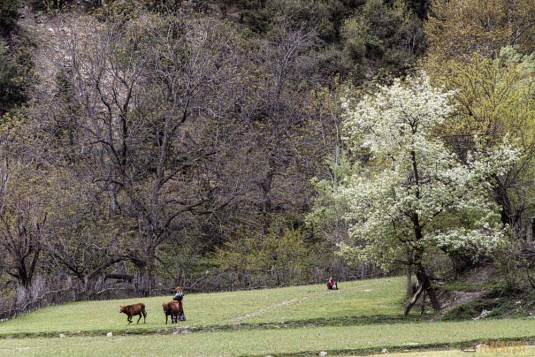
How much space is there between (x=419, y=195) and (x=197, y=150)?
27.5 meters

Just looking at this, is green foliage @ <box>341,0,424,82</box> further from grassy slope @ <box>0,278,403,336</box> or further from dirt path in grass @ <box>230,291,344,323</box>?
dirt path in grass @ <box>230,291,344,323</box>

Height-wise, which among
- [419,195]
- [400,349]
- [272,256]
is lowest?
[400,349]

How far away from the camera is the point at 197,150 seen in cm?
5078

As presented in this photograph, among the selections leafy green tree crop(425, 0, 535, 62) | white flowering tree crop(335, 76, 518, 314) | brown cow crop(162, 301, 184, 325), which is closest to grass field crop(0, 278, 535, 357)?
brown cow crop(162, 301, 184, 325)

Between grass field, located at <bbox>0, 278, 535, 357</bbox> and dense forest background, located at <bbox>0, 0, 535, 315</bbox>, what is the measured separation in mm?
5038

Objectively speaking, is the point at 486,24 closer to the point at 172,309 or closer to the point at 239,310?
the point at 239,310

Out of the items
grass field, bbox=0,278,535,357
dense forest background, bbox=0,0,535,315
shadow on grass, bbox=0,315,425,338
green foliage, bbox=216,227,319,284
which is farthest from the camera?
green foliage, bbox=216,227,319,284

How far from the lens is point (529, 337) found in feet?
62.8

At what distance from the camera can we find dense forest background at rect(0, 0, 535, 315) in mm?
35438

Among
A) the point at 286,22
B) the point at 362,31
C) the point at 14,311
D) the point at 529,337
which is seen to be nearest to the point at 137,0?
the point at 286,22

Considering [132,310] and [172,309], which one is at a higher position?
[132,310]

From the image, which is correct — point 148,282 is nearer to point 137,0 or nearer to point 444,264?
point 444,264

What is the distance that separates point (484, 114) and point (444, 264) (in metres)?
9.47

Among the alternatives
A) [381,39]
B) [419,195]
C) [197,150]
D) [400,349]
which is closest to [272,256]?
[197,150]
